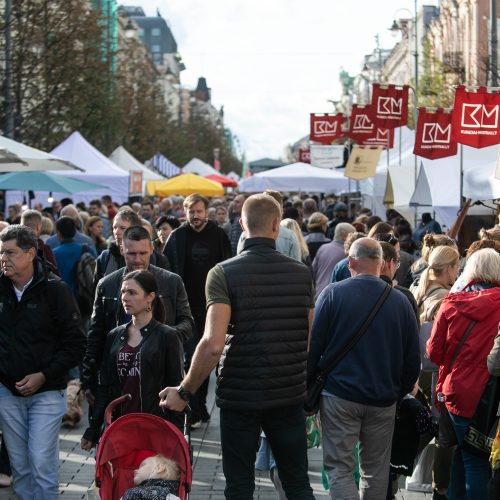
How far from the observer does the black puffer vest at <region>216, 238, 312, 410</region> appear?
5879 millimetres

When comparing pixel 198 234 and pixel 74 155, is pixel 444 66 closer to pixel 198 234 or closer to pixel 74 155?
pixel 74 155

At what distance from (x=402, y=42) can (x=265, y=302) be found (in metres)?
81.1

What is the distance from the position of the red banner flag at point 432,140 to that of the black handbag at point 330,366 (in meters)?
10.8

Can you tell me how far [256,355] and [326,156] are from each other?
27.7m

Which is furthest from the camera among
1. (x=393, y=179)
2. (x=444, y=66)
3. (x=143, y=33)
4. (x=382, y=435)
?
(x=143, y=33)

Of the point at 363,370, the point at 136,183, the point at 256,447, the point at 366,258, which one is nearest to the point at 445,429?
the point at 363,370

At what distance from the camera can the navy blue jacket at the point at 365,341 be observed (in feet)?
21.1

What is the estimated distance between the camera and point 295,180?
2892 centimetres

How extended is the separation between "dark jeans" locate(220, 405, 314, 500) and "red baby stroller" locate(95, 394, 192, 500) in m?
0.38

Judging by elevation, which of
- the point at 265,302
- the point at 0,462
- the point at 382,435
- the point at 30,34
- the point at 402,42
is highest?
the point at 402,42

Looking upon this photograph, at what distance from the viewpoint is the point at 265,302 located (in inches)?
233

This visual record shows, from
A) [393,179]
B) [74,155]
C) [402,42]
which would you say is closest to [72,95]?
[74,155]

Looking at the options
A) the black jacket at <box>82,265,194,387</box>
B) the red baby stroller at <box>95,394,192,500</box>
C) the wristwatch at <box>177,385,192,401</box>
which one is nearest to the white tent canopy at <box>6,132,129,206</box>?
the black jacket at <box>82,265,194,387</box>

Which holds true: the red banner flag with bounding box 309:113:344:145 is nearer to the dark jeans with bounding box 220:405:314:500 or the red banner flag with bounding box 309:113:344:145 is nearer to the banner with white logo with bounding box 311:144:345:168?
the banner with white logo with bounding box 311:144:345:168
